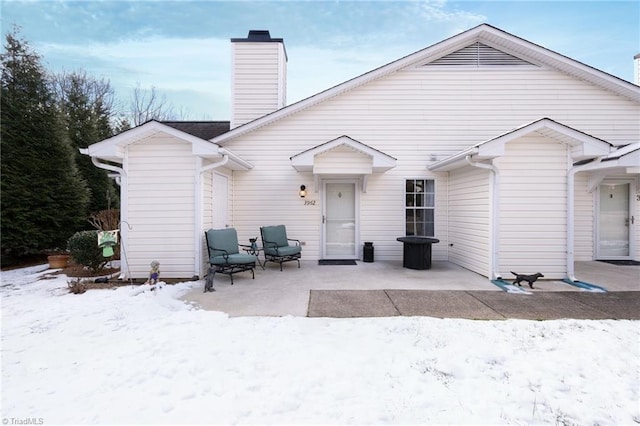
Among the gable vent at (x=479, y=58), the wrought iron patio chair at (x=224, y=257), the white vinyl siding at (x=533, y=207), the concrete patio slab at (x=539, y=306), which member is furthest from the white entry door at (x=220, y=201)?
the gable vent at (x=479, y=58)

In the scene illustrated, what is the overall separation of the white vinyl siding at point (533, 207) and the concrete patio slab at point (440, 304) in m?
2.01

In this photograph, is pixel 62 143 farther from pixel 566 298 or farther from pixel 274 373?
pixel 566 298

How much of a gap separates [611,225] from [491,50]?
20.1ft

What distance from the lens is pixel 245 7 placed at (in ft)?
33.1

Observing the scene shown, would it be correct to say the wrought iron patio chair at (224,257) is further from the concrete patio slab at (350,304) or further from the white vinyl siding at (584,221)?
the white vinyl siding at (584,221)

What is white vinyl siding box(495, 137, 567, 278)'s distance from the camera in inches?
240

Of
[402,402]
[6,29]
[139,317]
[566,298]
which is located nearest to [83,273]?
[139,317]

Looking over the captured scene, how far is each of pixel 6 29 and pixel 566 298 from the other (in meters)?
16.4

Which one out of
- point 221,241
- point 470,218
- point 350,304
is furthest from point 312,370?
point 470,218

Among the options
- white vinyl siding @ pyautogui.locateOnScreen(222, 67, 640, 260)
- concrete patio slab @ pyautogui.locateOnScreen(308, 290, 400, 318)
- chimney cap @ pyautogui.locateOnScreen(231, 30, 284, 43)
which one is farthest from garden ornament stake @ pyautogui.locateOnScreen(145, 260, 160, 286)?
chimney cap @ pyautogui.locateOnScreen(231, 30, 284, 43)

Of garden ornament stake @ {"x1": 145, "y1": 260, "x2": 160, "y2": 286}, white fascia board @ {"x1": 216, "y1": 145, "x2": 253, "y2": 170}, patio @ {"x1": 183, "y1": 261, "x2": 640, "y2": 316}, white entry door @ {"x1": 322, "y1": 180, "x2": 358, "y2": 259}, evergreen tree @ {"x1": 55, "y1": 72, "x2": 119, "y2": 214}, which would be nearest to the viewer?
patio @ {"x1": 183, "y1": 261, "x2": 640, "y2": 316}

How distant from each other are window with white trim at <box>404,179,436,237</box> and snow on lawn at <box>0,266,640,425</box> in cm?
471

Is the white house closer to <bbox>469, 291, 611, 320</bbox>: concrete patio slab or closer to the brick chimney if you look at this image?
the brick chimney

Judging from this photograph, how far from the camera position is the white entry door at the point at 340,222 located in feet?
28.1
